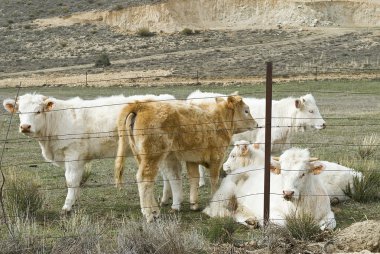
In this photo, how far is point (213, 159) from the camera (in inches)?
477

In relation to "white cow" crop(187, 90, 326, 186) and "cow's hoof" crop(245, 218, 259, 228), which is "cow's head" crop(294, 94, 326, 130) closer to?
"white cow" crop(187, 90, 326, 186)

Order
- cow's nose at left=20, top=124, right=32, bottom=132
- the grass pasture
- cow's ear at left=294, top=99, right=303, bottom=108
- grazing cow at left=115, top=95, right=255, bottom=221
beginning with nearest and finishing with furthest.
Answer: the grass pasture, grazing cow at left=115, top=95, right=255, bottom=221, cow's nose at left=20, top=124, right=32, bottom=132, cow's ear at left=294, top=99, right=303, bottom=108

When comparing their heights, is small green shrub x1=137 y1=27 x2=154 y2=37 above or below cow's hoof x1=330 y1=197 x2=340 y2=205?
above

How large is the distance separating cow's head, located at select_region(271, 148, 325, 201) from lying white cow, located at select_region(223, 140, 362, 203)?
1.81m

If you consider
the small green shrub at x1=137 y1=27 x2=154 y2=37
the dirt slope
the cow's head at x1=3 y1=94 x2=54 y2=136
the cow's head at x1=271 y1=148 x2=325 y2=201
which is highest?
the dirt slope

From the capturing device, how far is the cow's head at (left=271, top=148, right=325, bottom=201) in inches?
407

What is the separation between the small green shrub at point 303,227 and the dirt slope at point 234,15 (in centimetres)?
5788

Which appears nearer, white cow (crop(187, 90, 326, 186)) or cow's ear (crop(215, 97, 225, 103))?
cow's ear (crop(215, 97, 225, 103))

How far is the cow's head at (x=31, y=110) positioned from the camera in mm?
11977

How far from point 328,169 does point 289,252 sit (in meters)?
4.09

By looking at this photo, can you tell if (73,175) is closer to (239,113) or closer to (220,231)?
(239,113)

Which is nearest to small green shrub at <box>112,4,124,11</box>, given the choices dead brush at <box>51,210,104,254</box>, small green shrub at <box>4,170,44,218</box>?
small green shrub at <box>4,170,44,218</box>

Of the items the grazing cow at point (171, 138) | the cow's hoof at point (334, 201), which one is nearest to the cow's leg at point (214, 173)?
the grazing cow at point (171, 138)

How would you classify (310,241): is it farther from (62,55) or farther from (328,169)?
(62,55)
